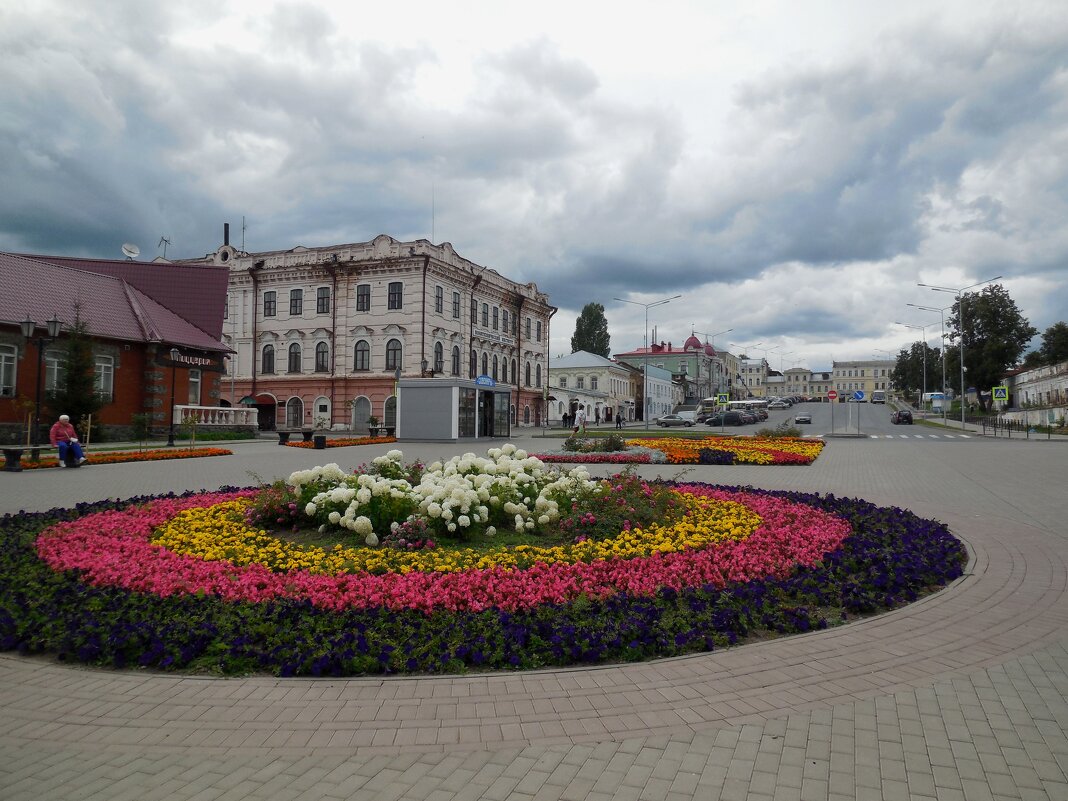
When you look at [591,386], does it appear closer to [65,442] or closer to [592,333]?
[592,333]

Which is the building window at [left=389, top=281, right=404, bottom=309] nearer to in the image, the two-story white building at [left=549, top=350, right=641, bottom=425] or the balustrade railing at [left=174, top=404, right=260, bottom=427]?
the balustrade railing at [left=174, top=404, right=260, bottom=427]

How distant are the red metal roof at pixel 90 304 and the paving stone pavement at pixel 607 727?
1161 inches

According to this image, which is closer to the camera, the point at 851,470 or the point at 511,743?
the point at 511,743

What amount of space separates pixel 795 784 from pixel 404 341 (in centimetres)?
4352

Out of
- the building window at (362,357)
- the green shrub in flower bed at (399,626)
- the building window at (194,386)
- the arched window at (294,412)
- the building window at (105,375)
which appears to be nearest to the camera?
the green shrub in flower bed at (399,626)

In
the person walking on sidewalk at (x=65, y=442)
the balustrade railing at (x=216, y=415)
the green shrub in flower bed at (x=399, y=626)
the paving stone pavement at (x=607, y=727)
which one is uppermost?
the balustrade railing at (x=216, y=415)

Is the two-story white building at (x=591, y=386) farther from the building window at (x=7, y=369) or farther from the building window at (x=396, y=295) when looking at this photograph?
the building window at (x=7, y=369)

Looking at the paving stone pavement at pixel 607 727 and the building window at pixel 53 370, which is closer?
the paving stone pavement at pixel 607 727

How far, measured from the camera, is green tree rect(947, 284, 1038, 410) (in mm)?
68938

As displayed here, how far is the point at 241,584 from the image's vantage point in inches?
224

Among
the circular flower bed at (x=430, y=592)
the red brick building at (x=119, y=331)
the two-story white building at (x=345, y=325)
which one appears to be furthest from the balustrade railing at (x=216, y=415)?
the circular flower bed at (x=430, y=592)

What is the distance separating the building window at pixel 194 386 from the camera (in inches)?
1359

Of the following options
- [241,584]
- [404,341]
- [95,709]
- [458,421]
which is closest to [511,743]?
[95,709]

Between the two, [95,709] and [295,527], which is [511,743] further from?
[295,527]
